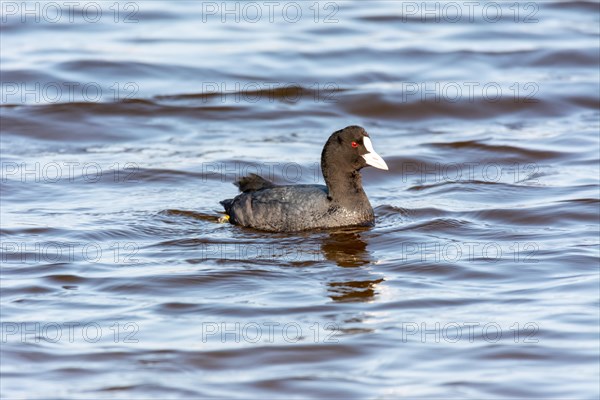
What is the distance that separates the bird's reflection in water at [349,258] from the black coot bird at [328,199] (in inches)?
6.6

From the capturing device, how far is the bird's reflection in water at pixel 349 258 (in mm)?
8242

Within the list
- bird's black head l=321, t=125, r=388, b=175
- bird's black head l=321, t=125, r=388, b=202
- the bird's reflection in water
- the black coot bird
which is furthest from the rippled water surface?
bird's black head l=321, t=125, r=388, b=175

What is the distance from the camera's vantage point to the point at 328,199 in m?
10.0

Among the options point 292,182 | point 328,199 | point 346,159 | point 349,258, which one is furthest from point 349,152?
point 292,182

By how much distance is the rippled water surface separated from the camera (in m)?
6.92

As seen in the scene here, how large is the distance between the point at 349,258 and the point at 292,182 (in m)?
2.87

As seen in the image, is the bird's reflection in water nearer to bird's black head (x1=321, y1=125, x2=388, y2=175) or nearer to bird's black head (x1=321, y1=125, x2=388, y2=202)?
bird's black head (x1=321, y1=125, x2=388, y2=202)

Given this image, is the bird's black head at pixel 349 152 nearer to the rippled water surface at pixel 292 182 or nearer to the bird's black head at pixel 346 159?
the bird's black head at pixel 346 159

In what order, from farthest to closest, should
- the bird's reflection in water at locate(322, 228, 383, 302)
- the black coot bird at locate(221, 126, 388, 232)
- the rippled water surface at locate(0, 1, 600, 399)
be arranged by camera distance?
the black coot bird at locate(221, 126, 388, 232) → the bird's reflection in water at locate(322, 228, 383, 302) → the rippled water surface at locate(0, 1, 600, 399)

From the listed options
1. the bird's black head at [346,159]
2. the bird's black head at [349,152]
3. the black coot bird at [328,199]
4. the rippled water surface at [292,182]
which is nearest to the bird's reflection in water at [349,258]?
the rippled water surface at [292,182]

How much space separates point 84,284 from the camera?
838cm

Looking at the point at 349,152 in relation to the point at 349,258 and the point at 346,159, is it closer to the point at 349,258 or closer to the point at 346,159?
the point at 346,159

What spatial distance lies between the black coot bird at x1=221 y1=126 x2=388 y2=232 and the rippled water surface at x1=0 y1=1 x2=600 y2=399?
0.15 meters

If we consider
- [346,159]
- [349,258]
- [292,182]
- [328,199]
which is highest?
[346,159]
